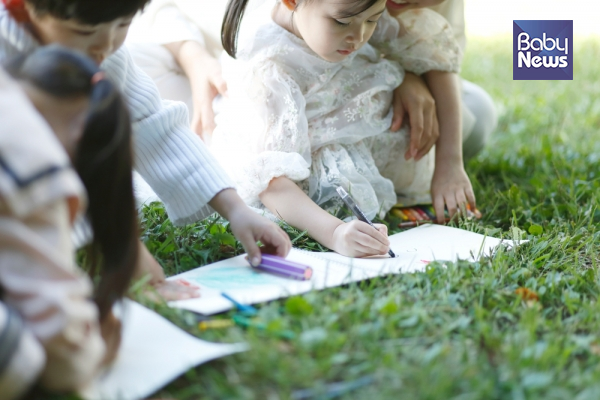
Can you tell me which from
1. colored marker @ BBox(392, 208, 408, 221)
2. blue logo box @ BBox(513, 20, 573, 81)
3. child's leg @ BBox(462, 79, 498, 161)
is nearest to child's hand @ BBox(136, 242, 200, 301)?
colored marker @ BBox(392, 208, 408, 221)

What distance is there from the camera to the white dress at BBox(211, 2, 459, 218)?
1673mm

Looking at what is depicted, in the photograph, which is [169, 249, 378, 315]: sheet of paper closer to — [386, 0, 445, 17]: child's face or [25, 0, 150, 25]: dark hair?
→ [25, 0, 150, 25]: dark hair

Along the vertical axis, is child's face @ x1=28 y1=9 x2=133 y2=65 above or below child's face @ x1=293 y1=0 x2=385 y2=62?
above

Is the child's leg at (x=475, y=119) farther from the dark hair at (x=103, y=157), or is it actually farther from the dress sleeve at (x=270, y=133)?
the dark hair at (x=103, y=157)

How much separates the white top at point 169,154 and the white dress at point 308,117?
283 mm

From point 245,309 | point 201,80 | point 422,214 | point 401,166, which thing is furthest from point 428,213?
point 245,309

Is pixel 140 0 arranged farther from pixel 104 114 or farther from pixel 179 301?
pixel 179 301

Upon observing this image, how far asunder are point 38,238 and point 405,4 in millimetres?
1328

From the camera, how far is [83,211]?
91 cm

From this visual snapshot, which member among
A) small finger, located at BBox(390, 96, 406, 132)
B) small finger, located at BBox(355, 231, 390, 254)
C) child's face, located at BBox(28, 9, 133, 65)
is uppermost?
child's face, located at BBox(28, 9, 133, 65)

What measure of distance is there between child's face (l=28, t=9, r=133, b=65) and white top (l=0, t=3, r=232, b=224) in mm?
227

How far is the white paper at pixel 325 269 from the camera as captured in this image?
1.16 m

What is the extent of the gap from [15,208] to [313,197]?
3.42ft

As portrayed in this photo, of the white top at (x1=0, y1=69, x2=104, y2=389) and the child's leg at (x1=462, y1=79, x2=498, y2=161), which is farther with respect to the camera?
the child's leg at (x1=462, y1=79, x2=498, y2=161)
